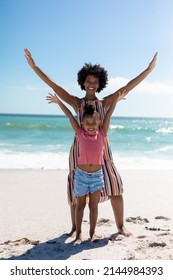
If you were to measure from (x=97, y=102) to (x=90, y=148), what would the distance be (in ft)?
1.91

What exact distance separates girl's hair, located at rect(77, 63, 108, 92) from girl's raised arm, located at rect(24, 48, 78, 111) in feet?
0.70

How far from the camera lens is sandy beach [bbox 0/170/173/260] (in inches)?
147

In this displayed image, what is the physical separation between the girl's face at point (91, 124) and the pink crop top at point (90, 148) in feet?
0.17

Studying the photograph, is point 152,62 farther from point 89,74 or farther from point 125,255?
point 125,255

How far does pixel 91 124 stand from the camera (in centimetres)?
381

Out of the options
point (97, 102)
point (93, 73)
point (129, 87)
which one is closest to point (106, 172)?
point (97, 102)

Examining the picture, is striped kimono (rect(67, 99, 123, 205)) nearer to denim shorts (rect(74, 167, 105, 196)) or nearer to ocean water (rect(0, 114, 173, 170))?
denim shorts (rect(74, 167, 105, 196))

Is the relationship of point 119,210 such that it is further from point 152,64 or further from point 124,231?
point 152,64

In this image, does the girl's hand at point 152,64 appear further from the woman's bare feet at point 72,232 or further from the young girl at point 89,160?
the woman's bare feet at point 72,232

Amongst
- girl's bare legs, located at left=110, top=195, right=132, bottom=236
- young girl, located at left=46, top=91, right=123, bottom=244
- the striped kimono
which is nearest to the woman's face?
the striped kimono

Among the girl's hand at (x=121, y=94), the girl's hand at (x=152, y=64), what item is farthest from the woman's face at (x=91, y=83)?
the girl's hand at (x=152, y=64)

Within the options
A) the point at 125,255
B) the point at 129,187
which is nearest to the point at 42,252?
the point at 125,255

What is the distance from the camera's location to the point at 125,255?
11.9 feet

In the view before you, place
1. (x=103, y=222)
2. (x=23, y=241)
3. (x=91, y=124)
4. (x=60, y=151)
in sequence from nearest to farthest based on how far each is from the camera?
(x=91, y=124) → (x=23, y=241) → (x=103, y=222) → (x=60, y=151)
